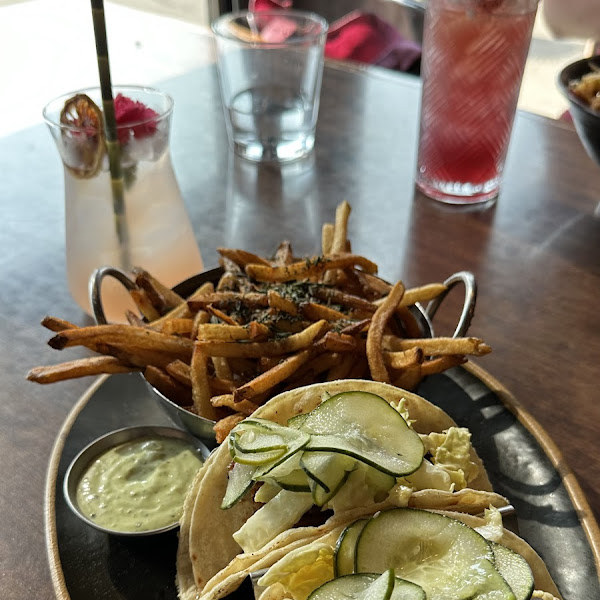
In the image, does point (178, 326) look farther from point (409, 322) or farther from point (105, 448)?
point (409, 322)

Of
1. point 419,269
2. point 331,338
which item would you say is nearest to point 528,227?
point 419,269

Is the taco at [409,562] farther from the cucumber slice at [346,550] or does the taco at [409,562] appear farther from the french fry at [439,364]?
the french fry at [439,364]

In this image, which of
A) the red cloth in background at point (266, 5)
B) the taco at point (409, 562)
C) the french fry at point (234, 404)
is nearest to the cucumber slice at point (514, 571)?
the taco at point (409, 562)

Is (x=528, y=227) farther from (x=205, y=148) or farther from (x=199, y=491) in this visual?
(x=199, y=491)

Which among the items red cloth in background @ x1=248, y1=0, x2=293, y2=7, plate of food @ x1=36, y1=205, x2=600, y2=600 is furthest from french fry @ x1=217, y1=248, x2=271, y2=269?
red cloth in background @ x1=248, y1=0, x2=293, y2=7

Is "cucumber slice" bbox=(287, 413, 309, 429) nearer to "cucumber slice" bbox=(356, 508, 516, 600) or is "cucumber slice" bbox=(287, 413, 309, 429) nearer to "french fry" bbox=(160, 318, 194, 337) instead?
"cucumber slice" bbox=(356, 508, 516, 600)
